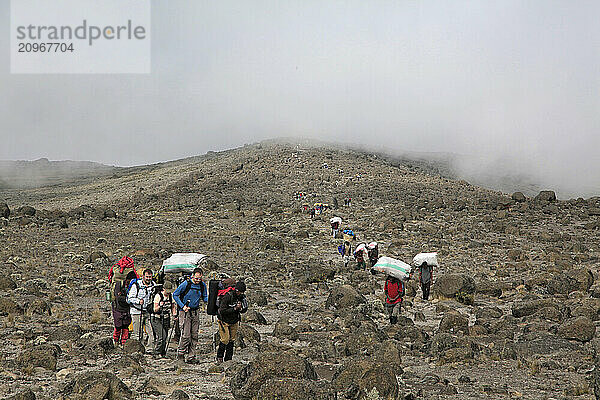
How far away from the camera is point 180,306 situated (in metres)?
9.47

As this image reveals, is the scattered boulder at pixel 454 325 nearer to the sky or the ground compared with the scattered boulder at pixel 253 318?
nearer to the sky

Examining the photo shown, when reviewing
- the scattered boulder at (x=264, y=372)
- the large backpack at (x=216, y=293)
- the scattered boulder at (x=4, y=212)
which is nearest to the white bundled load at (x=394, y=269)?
the large backpack at (x=216, y=293)

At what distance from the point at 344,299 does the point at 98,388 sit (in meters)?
8.89

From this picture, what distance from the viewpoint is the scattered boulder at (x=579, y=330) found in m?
10.7

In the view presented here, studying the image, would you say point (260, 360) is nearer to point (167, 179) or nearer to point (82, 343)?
point (82, 343)

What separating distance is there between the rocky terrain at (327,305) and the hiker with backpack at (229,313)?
260mm

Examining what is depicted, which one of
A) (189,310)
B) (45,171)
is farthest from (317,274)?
(45,171)

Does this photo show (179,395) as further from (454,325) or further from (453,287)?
(453,287)

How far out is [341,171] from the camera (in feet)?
220

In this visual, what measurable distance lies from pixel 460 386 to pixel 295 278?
12492 mm

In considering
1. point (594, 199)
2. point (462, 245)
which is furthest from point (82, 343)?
point (594, 199)

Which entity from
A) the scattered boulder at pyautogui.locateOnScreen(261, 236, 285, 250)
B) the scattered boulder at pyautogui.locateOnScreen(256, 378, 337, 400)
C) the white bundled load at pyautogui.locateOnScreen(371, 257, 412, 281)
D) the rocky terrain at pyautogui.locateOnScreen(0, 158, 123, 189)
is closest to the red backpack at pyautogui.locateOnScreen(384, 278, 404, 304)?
the white bundled load at pyautogui.locateOnScreen(371, 257, 412, 281)

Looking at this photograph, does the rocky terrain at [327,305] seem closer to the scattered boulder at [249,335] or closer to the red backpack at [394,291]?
the scattered boulder at [249,335]

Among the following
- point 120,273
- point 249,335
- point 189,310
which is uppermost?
point 120,273
